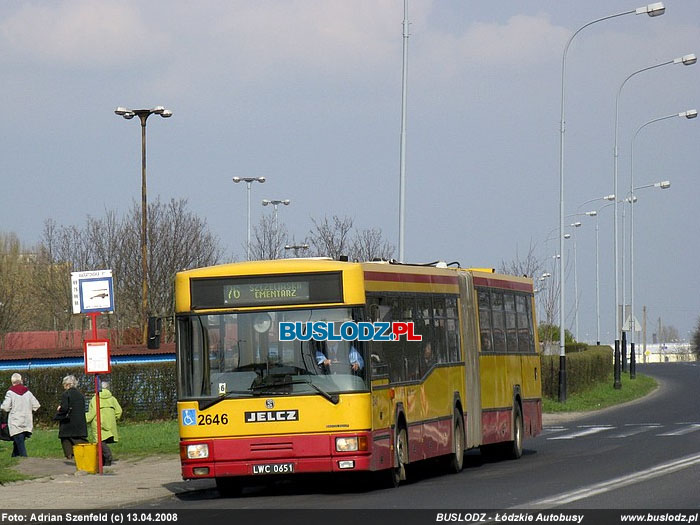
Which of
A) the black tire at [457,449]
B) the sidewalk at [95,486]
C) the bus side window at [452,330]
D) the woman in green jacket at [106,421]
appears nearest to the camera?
the sidewalk at [95,486]

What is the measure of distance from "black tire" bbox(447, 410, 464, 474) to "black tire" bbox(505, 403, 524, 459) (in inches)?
131

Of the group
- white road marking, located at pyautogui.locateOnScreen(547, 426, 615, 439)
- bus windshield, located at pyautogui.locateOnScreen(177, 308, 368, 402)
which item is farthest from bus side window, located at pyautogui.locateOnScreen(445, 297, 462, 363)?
white road marking, located at pyautogui.locateOnScreen(547, 426, 615, 439)

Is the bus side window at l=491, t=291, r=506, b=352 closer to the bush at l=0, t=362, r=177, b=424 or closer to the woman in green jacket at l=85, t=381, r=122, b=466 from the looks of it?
the woman in green jacket at l=85, t=381, r=122, b=466

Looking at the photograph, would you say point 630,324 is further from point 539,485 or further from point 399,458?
point 539,485

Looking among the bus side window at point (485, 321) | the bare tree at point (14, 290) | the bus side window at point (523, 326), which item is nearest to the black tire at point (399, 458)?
the bus side window at point (485, 321)

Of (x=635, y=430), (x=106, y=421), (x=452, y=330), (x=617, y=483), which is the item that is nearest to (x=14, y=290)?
(x=635, y=430)

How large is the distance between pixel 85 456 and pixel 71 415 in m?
2.95

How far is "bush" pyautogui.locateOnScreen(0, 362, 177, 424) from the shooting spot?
37219 mm

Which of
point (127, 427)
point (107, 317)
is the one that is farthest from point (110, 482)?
point (107, 317)

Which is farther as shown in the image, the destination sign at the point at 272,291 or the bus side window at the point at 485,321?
the bus side window at the point at 485,321

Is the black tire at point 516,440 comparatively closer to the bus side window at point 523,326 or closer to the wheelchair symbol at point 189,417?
the bus side window at point 523,326

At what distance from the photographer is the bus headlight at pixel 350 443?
17.4 metres

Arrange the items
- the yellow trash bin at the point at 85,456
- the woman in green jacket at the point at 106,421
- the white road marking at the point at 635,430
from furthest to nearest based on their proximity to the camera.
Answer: the white road marking at the point at 635,430, the woman in green jacket at the point at 106,421, the yellow trash bin at the point at 85,456

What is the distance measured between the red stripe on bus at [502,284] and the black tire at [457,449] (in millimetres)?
2803
